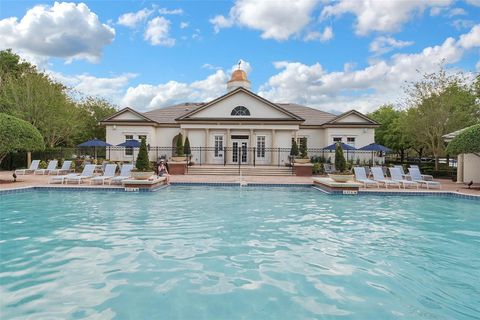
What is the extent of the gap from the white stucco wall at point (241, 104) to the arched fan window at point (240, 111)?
246 millimetres

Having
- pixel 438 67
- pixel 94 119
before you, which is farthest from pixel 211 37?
pixel 94 119

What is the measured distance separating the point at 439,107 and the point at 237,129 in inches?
628

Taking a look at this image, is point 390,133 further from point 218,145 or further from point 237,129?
point 218,145

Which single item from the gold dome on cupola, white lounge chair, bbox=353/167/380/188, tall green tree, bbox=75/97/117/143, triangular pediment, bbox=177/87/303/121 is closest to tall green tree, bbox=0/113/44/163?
triangular pediment, bbox=177/87/303/121

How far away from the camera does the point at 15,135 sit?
18016 millimetres

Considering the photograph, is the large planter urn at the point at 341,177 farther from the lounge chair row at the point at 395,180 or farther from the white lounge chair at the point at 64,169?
the white lounge chair at the point at 64,169

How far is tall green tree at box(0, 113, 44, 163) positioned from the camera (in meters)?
17.8

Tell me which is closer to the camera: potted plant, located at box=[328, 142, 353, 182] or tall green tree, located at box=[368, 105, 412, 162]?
potted plant, located at box=[328, 142, 353, 182]

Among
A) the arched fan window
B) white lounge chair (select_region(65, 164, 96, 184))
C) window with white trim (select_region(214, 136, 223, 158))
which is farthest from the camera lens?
window with white trim (select_region(214, 136, 223, 158))

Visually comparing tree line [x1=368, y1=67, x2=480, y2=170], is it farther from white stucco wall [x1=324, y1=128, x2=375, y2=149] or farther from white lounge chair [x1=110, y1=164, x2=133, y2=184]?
white lounge chair [x1=110, y1=164, x2=133, y2=184]

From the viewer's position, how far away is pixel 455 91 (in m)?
27.4

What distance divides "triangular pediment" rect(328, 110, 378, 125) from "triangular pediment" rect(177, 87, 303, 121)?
430 cm

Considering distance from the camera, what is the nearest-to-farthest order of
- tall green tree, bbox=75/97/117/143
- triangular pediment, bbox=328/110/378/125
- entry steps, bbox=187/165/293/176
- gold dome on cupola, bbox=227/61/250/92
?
entry steps, bbox=187/165/293/176 < triangular pediment, bbox=328/110/378/125 < gold dome on cupola, bbox=227/61/250/92 < tall green tree, bbox=75/97/117/143

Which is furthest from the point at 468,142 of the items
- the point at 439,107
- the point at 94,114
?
the point at 94,114
